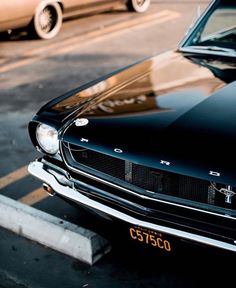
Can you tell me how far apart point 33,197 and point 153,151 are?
1.81 meters

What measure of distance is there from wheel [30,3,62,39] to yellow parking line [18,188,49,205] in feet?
17.0

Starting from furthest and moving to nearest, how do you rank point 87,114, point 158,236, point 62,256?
1. point 62,256
2. point 87,114
3. point 158,236

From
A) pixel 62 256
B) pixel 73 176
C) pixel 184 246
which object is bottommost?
pixel 62 256

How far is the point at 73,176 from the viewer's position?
330 cm

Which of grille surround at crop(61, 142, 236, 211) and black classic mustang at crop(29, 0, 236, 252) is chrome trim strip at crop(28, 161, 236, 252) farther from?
grille surround at crop(61, 142, 236, 211)

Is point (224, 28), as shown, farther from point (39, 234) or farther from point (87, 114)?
point (39, 234)

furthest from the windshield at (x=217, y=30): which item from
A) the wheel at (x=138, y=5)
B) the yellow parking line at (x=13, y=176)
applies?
the wheel at (x=138, y=5)

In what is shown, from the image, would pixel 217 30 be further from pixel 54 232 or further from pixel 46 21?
pixel 46 21

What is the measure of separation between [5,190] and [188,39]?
6.52 feet

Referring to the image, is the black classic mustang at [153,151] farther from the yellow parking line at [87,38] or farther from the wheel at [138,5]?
the wheel at [138,5]

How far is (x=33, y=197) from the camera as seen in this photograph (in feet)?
14.3

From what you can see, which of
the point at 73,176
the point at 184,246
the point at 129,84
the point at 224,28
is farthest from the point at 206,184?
the point at 224,28

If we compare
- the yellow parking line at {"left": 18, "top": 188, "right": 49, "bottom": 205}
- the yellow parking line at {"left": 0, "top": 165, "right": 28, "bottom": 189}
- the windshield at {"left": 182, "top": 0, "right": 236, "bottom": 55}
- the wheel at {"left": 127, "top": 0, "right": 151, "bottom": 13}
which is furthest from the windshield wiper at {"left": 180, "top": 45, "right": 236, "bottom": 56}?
the wheel at {"left": 127, "top": 0, "right": 151, "bottom": 13}

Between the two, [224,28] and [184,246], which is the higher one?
[224,28]
